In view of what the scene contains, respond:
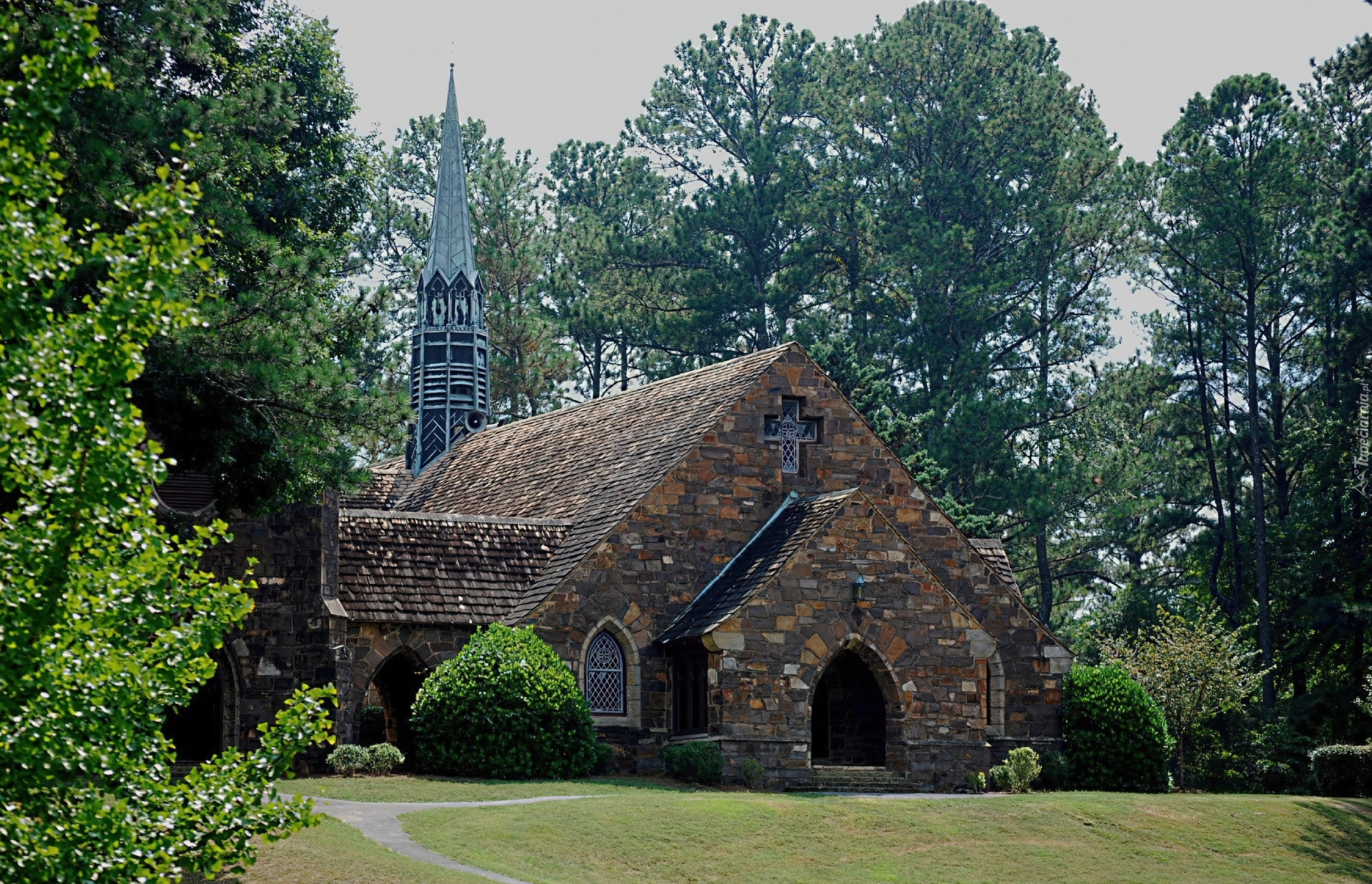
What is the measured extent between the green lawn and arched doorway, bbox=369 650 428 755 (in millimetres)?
4596

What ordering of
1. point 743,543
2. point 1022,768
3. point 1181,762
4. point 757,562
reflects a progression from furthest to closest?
point 1181,762 < point 743,543 < point 757,562 < point 1022,768

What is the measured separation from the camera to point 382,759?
97.6 feet

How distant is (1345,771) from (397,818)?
19.7 m

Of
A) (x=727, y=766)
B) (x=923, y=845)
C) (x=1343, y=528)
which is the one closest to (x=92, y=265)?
(x=923, y=845)

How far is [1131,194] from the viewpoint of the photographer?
57.8m

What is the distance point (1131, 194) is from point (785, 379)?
26783mm

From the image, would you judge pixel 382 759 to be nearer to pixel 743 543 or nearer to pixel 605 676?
pixel 605 676

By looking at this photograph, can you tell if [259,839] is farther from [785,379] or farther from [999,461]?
[999,461]

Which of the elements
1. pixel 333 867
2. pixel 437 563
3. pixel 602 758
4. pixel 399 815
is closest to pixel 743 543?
pixel 602 758

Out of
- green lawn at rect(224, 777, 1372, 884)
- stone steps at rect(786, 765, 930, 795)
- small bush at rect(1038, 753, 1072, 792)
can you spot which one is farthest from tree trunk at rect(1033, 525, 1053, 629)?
green lawn at rect(224, 777, 1372, 884)

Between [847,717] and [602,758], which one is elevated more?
[847,717]

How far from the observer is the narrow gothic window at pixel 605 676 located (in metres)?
32.6

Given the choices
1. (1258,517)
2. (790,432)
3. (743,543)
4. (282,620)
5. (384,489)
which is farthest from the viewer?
(1258,517)

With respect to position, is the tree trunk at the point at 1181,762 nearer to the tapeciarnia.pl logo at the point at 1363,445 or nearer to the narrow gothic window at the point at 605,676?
the tapeciarnia.pl logo at the point at 1363,445
